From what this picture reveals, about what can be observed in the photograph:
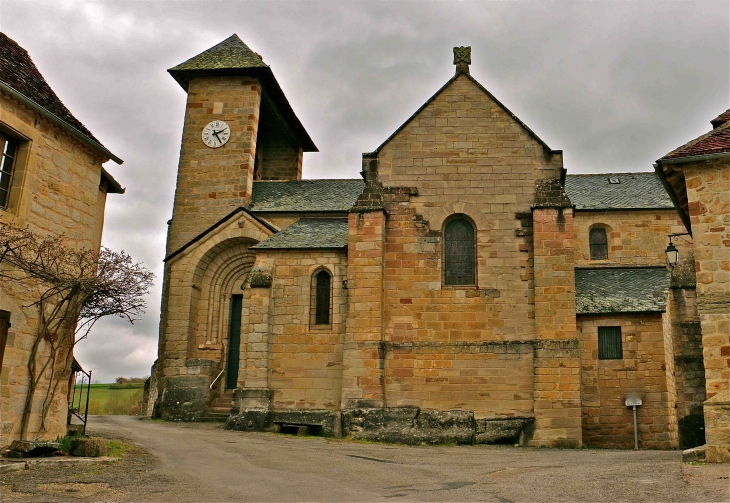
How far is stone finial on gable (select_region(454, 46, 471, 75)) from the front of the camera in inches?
837

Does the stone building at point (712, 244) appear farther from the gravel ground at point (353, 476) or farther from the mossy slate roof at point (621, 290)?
the mossy slate roof at point (621, 290)

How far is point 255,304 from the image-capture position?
2044 cm

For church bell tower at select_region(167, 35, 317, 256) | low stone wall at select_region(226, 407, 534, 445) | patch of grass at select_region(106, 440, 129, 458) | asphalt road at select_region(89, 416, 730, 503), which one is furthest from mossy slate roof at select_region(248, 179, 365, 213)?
patch of grass at select_region(106, 440, 129, 458)

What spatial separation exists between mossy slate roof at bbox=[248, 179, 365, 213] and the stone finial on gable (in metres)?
7.03

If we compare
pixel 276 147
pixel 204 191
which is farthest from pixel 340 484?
pixel 276 147

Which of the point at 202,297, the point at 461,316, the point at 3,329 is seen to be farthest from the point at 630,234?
the point at 3,329

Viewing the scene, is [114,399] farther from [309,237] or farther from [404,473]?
[404,473]

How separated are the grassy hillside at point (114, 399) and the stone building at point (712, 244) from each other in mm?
25212

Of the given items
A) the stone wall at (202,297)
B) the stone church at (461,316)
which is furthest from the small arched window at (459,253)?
the stone wall at (202,297)

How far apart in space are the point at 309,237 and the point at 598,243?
11.8 m

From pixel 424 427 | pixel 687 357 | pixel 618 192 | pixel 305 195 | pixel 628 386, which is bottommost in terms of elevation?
pixel 424 427

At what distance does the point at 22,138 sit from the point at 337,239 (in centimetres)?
976

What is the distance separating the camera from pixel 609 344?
66.2 ft

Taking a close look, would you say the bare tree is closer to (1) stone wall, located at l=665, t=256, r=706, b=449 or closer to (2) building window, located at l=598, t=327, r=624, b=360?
(2) building window, located at l=598, t=327, r=624, b=360
